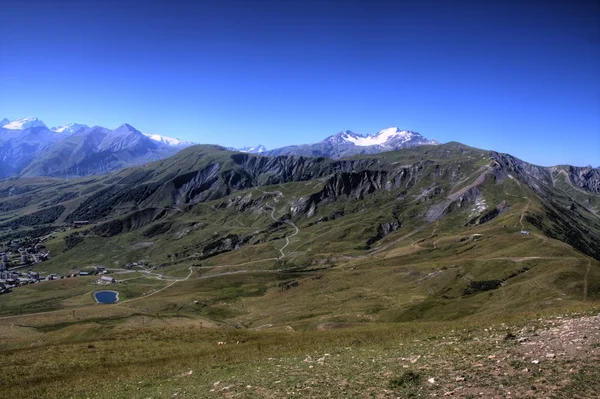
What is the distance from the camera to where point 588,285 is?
364 feet

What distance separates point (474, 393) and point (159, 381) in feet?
77.5

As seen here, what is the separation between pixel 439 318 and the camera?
107 m


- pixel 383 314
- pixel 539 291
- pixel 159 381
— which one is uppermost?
pixel 159 381

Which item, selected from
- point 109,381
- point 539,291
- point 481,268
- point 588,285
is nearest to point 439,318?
point 539,291

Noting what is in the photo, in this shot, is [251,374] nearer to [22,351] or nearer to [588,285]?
[22,351]

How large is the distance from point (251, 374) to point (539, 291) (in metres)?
114

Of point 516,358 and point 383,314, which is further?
point 383,314

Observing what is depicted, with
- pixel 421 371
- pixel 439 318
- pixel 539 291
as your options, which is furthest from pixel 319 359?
pixel 539 291

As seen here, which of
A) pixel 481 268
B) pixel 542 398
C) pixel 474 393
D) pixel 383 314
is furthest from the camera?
pixel 481 268

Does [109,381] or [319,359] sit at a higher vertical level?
[319,359]

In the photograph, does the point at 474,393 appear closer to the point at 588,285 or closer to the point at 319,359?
the point at 319,359

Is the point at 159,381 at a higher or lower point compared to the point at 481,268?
higher

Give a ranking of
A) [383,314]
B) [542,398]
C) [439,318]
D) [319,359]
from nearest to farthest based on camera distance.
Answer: [542,398]
[319,359]
[439,318]
[383,314]

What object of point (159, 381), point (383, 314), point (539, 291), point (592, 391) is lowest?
point (383, 314)
